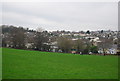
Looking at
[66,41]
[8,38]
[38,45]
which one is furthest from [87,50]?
[8,38]

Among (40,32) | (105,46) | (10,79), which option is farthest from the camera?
(105,46)

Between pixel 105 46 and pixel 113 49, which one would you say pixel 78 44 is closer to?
pixel 105 46

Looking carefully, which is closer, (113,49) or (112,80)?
(112,80)

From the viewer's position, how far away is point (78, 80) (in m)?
9.04

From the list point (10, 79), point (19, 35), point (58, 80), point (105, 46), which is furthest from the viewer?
point (105, 46)

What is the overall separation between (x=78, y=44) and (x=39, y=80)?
188 feet

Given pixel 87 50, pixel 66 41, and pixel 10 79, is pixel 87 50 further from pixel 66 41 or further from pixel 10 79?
pixel 10 79

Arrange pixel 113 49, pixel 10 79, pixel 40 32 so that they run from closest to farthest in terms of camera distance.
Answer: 1. pixel 10 79
2. pixel 40 32
3. pixel 113 49

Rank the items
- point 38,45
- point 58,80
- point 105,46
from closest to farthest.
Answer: point 58,80 < point 38,45 < point 105,46

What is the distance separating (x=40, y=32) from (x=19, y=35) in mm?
10576

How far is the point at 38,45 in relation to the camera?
190 feet

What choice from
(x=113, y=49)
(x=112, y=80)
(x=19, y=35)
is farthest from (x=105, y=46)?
(x=112, y=80)

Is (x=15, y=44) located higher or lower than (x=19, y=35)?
lower

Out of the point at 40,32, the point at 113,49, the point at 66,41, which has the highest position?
the point at 40,32
